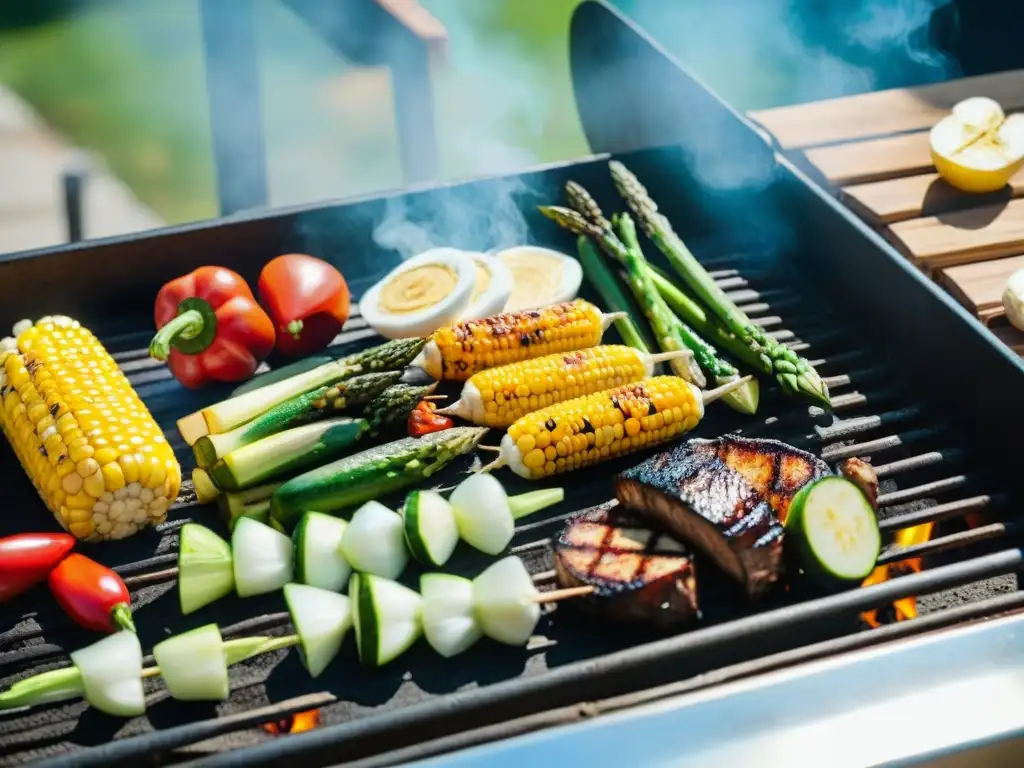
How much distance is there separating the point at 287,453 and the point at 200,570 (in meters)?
0.57

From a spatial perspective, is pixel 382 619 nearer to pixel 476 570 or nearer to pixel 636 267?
pixel 476 570

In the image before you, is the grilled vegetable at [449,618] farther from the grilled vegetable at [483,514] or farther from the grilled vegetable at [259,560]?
the grilled vegetable at [259,560]

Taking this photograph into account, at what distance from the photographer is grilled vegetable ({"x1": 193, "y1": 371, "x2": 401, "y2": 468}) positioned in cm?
353

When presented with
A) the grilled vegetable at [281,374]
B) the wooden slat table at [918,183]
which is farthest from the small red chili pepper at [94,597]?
the wooden slat table at [918,183]

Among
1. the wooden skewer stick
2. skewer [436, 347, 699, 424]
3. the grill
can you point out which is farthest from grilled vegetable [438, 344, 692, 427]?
the wooden skewer stick

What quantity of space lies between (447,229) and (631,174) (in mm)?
995

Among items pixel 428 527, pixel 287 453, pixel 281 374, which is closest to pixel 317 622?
pixel 428 527

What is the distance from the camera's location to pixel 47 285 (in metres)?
4.32

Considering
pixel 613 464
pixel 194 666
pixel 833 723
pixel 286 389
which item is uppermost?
pixel 286 389

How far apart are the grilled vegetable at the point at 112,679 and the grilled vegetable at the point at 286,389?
1090 mm

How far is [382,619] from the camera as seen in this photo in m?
2.84

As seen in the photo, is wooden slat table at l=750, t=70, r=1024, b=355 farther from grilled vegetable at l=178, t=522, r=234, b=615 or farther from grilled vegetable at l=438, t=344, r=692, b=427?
grilled vegetable at l=178, t=522, r=234, b=615

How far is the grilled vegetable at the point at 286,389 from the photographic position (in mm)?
3723

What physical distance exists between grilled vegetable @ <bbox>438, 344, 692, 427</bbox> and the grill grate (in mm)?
273
